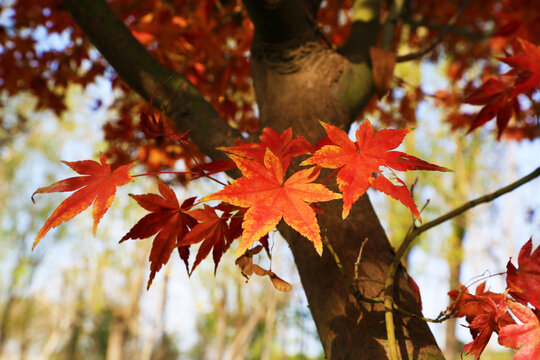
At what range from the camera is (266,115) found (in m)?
1.02

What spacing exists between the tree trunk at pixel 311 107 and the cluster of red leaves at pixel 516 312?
0.09 metres

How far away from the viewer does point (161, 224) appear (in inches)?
26.5

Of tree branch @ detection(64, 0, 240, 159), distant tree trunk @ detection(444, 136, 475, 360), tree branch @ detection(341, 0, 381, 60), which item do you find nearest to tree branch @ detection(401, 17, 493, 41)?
tree branch @ detection(341, 0, 381, 60)

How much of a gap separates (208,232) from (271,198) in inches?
6.3

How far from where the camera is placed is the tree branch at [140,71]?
972 mm

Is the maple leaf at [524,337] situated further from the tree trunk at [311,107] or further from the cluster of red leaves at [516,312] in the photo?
the tree trunk at [311,107]

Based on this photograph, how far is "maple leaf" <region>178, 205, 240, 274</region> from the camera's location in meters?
0.63

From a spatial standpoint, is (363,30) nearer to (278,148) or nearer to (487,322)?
(278,148)

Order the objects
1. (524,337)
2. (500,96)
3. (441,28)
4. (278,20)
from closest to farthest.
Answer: (524,337)
(500,96)
(278,20)
(441,28)

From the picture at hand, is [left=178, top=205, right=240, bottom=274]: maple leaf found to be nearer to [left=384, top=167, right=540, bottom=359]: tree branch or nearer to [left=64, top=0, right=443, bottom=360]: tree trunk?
[left=64, top=0, right=443, bottom=360]: tree trunk

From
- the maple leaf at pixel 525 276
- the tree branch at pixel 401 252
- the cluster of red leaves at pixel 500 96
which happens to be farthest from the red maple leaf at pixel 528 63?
the maple leaf at pixel 525 276

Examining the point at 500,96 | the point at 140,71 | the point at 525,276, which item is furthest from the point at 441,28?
the point at 525,276

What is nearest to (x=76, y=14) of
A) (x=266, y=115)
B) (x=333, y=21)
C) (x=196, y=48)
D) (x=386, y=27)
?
(x=266, y=115)

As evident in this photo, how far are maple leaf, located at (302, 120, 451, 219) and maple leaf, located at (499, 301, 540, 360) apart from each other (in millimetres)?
197
